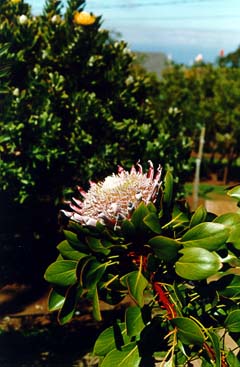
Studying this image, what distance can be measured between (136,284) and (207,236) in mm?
218

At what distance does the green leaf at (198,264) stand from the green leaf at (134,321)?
17 centimetres

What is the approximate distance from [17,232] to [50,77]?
179cm

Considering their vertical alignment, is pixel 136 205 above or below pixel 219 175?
above

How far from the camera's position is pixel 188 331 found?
1.24 metres

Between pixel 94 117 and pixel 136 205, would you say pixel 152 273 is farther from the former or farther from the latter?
pixel 94 117

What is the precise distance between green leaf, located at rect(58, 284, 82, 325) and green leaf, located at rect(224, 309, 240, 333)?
407mm

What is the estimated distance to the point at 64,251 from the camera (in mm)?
1412

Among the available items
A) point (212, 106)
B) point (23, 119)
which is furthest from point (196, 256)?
point (212, 106)

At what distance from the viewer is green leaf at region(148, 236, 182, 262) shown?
4.17ft

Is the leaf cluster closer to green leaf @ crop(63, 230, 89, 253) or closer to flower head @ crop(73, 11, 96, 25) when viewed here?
A: green leaf @ crop(63, 230, 89, 253)

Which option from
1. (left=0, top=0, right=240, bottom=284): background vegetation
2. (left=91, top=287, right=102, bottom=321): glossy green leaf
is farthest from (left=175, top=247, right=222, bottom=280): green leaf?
(left=0, top=0, right=240, bottom=284): background vegetation

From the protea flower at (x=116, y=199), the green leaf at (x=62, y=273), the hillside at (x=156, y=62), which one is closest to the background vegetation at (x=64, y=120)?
the protea flower at (x=116, y=199)

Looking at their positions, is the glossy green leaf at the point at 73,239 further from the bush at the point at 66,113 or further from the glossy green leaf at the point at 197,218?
the bush at the point at 66,113

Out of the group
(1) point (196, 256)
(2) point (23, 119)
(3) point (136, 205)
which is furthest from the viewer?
(2) point (23, 119)
